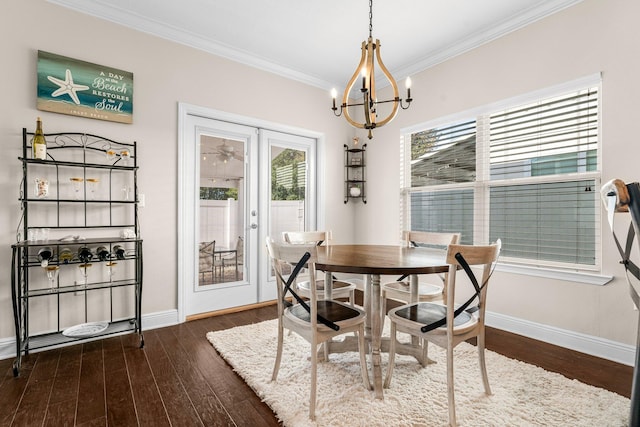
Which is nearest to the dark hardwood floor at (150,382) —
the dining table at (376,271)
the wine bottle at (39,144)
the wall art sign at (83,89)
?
the dining table at (376,271)

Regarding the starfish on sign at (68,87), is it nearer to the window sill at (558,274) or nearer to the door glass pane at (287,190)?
the door glass pane at (287,190)

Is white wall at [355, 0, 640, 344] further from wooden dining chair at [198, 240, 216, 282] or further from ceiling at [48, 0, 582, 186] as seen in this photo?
wooden dining chair at [198, 240, 216, 282]

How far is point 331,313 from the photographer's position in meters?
1.93

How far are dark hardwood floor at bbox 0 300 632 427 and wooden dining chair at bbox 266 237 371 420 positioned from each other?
392mm

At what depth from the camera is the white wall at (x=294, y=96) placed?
238 cm

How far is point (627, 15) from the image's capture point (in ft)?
7.62

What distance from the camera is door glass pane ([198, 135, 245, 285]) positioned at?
342 centimetres

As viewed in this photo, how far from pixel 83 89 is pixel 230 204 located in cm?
163

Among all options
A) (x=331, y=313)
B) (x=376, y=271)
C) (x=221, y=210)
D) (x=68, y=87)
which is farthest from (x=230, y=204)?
(x=376, y=271)

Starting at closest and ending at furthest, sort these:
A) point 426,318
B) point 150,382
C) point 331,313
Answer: point 426,318
point 331,313
point 150,382

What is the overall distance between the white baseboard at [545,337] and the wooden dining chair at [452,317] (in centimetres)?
125

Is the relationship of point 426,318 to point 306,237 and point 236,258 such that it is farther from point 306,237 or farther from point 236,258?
point 236,258

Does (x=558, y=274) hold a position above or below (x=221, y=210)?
below

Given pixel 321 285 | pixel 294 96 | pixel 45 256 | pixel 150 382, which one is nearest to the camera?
pixel 150 382
